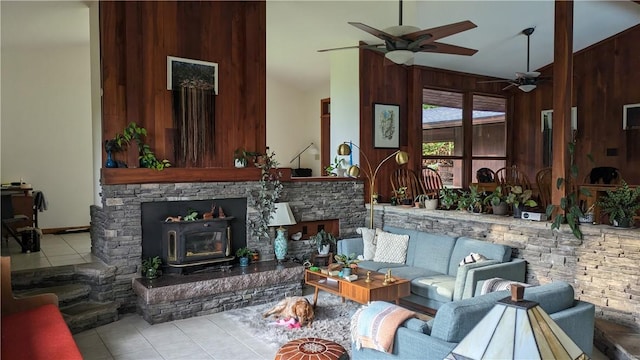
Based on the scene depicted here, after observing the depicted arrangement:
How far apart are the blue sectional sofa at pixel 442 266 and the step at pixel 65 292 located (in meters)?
3.15


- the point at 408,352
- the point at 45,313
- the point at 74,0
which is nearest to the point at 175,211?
the point at 45,313

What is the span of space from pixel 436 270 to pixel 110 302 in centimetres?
369

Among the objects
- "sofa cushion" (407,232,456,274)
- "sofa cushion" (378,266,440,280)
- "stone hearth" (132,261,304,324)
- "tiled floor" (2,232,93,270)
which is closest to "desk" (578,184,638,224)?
"sofa cushion" (407,232,456,274)

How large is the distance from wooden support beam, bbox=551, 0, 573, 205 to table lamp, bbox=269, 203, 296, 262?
10.3ft

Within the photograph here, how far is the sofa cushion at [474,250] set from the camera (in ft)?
16.1

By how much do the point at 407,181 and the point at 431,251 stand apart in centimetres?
205

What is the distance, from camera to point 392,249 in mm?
5938

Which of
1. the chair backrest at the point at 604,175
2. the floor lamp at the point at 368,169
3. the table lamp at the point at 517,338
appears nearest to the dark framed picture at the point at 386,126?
the floor lamp at the point at 368,169

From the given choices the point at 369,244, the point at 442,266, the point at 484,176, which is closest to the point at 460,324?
the point at 442,266

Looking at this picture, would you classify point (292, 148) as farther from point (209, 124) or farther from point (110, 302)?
point (110, 302)

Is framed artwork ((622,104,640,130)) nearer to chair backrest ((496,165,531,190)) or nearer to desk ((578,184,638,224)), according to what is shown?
chair backrest ((496,165,531,190))

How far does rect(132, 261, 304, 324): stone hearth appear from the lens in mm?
4785

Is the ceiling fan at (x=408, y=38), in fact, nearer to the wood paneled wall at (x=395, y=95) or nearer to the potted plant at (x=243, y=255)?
the wood paneled wall at (x=395, y=95)

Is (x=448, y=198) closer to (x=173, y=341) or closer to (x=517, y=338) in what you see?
(x=173, y=341)
